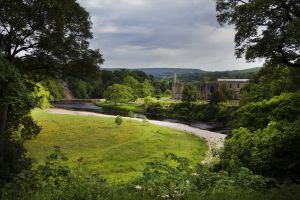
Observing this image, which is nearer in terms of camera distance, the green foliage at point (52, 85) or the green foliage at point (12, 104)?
the green foliage at point (12, 104)

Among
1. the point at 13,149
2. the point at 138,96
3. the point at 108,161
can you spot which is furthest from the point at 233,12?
the point at 138,96

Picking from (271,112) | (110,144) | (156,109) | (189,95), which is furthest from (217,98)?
(271,112)

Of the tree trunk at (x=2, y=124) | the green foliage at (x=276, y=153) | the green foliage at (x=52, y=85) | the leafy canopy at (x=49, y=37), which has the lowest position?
the green foliage at (x=276, y=153)

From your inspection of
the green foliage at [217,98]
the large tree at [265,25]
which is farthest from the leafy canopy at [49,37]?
the green foliage at [217,98]

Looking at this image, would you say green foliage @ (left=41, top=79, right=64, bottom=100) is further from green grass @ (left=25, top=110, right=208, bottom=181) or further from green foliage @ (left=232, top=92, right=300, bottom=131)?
green foliage @ (left=232, top=92, right=300, bottom=131)

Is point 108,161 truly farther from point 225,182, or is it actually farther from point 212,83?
point 212,83

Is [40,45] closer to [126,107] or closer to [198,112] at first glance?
→ [198,112]

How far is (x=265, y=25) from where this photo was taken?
637 inches

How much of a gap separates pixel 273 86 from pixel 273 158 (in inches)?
814

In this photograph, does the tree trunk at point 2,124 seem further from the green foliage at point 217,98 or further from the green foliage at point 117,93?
the green foliage at point 117,93

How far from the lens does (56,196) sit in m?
9.35

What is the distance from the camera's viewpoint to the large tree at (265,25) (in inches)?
602

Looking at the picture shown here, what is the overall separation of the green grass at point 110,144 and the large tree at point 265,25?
1448 cm

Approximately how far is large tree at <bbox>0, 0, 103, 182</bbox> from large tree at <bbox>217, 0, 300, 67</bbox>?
7456mm
